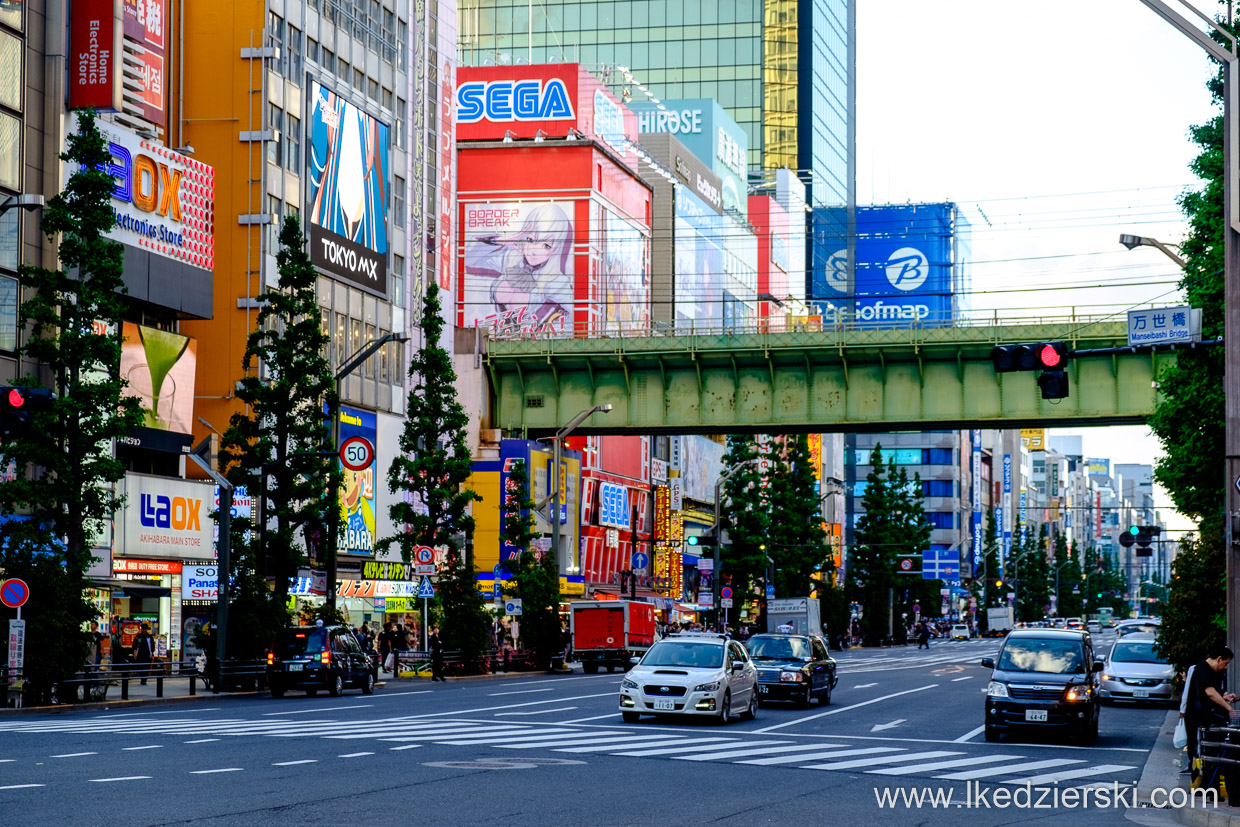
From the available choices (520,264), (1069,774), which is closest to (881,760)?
(1069,774)

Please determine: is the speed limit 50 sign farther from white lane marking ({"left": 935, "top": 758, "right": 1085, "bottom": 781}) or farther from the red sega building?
the red sega building

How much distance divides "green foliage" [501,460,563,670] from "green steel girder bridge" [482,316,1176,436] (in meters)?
3.69

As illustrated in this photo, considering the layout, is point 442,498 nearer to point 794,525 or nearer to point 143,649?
point 143,649

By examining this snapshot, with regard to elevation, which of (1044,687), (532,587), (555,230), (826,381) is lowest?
(1044,687)

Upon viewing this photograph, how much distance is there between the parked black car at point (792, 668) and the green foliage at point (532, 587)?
71.0ft

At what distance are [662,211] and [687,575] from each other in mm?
25194

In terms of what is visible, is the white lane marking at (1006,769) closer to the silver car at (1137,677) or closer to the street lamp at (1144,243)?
the street lamp at (1144,243)

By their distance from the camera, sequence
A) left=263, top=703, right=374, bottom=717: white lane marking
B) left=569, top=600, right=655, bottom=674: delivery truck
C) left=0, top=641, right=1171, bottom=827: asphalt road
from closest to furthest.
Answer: left=0, top=641, right=1171, bottom=827: asphalt road → left=263, top=703, right=374, bottom=717: white lane marking → left=569, top=600, right=655, bottom=674: delivery truck

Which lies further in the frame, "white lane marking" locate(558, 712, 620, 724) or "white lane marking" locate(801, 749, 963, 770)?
"white lane marking" locate(558, 712, 620, 724)

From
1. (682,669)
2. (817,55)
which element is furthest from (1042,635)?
(817,55)

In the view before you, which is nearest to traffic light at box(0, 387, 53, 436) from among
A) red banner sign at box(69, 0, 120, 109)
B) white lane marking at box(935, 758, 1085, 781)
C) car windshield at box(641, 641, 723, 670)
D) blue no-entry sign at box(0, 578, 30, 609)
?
blue no-entry sign at box(0, 578, 30, 609)

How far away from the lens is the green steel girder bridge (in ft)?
178

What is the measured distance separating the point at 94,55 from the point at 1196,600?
112 feet

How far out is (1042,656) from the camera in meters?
28.0
